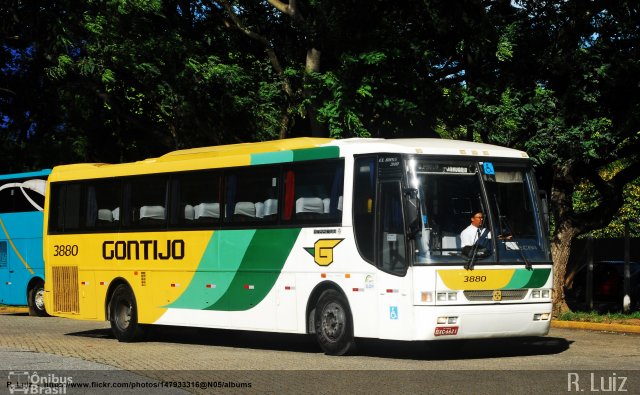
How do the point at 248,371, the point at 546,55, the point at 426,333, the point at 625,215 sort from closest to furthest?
the point at 248,371
the point at 426,333
the point at 546,55
the point at 625,215

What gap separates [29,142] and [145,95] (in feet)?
27.8

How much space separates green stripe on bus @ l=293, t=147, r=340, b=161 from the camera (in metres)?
17.6

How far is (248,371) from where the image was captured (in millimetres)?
14688

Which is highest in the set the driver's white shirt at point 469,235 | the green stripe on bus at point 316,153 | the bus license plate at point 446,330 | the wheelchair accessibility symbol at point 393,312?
the green stripe on bus at point 316,153

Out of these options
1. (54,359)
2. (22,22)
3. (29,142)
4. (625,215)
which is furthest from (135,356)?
(625,215)

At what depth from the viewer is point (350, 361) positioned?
16219mm

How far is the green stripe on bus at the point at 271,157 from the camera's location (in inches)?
727

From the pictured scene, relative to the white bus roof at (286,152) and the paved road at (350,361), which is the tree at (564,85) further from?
the white bus roof at (286,152)

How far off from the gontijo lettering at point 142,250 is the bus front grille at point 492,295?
5974 millimetres

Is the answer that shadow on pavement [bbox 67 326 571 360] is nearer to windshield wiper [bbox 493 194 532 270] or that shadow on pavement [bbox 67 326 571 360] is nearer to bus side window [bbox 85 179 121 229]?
windshield wiper [bbox 493 194 532 270]

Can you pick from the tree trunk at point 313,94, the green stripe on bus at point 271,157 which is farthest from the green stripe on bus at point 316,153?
the tree trunk at point 313,94

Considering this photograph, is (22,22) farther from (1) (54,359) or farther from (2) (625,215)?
(2) (625,215)

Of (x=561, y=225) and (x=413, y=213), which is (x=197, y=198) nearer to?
(x=413, y=213)

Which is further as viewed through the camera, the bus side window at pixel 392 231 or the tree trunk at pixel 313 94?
the tree trunk at pixel 313 94
